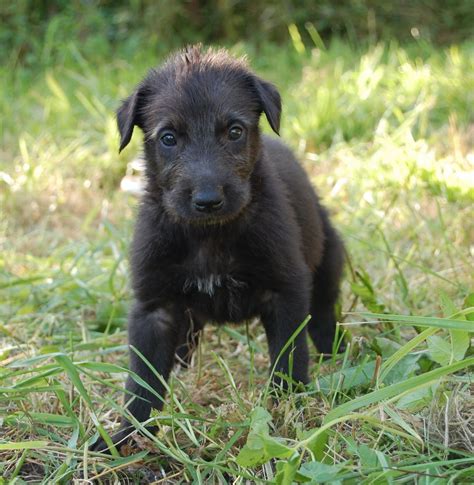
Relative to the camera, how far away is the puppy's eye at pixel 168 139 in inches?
126

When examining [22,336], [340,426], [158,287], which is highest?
[158,287]

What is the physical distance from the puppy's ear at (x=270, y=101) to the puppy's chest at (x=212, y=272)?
1.84 feet

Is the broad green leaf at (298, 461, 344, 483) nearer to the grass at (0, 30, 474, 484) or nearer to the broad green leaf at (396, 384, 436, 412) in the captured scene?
the grass at (0, 30, 474, 484)

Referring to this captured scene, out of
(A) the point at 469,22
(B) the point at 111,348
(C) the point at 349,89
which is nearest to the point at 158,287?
(B) the point at 111,348

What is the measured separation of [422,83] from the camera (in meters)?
7.13

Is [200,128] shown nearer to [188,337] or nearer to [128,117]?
[128,117]

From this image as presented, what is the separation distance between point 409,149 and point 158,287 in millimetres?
3024

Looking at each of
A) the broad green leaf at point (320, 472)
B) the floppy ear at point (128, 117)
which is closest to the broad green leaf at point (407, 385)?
the broad green leaf at point (320, 472)

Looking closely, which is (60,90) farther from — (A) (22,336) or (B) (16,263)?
(A) (22,336)

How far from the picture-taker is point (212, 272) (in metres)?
3.23

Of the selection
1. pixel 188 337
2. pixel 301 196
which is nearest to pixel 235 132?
pixel 301 196

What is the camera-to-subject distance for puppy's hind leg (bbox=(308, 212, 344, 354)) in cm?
406

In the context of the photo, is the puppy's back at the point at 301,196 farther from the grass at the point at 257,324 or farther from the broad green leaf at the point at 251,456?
the broad green leaf at the point at 251,456

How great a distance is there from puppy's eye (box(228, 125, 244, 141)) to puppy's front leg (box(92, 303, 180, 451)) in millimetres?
757
